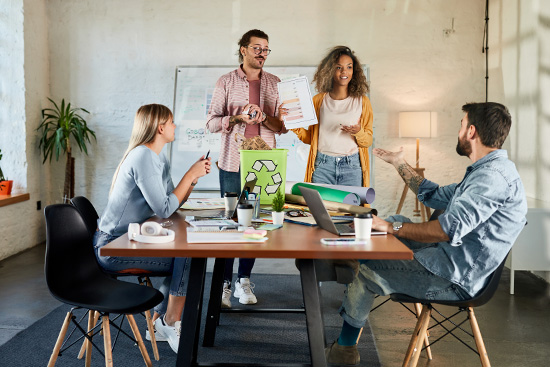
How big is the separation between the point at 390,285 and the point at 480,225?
47 centimetres

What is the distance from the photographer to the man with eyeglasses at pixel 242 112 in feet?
12.3

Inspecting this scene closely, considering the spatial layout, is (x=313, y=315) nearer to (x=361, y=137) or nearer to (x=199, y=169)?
(x=199, y=169)

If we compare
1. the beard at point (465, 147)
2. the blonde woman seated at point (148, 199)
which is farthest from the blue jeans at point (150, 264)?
the beard at point (465, 147)

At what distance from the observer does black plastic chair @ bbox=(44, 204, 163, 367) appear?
2.39m

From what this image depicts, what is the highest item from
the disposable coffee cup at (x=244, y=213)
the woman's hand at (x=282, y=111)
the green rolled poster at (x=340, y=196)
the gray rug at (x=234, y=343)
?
the woman's hand at (x=282, y=111)

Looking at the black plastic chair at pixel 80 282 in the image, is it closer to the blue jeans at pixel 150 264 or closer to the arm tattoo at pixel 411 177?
the blue jeans at pixel 150 264

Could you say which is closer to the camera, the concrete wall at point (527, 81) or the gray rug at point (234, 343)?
the gray rug at point (234, 343)

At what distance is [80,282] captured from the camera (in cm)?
262

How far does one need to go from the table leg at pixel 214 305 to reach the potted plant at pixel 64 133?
3.48 meters

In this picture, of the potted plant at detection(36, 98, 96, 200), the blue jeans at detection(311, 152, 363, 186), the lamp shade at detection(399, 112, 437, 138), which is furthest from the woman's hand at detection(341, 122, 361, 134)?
the potted plant at detection(36, 98, 96, 200)

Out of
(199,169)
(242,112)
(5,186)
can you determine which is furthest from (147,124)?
(5,186)

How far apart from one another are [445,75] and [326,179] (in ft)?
10.5

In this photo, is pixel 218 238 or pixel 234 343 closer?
pixel 218 238

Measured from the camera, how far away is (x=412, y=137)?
20.4 feet
